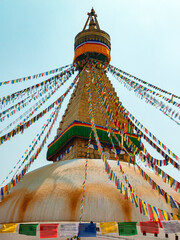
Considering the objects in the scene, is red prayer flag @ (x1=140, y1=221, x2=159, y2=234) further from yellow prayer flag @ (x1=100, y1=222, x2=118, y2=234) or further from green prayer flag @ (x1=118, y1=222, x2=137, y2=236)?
yellow prayer flag @ (x1=100, y1=222, x2=118, y2=234)

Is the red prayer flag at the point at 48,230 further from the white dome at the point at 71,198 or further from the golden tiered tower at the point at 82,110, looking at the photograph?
the golden tiered tower at the point at 82,110

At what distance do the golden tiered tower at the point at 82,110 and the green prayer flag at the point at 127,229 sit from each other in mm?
5251

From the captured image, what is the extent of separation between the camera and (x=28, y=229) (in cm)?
527

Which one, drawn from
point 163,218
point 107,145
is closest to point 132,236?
point 163,218

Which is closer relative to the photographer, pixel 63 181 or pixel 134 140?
pixel 63 181

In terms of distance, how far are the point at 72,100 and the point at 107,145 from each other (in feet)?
11.8

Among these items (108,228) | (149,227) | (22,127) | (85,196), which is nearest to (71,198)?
(85,196)

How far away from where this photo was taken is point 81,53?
13.8m

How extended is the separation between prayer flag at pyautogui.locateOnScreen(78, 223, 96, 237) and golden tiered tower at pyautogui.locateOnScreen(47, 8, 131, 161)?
16.7 ft

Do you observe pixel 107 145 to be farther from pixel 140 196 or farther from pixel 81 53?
pixel 81 53

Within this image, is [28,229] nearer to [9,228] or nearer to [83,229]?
[9,228]

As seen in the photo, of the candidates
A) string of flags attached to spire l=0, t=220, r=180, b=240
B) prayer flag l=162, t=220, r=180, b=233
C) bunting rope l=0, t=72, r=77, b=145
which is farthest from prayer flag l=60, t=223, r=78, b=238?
bunting rope l=0, t=72, r=77, b=145

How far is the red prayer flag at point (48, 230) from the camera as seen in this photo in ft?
16.9

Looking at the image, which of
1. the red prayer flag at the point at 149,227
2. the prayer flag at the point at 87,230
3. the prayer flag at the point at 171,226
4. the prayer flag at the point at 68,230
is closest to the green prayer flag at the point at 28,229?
the prayer flag at the point at 68,230
